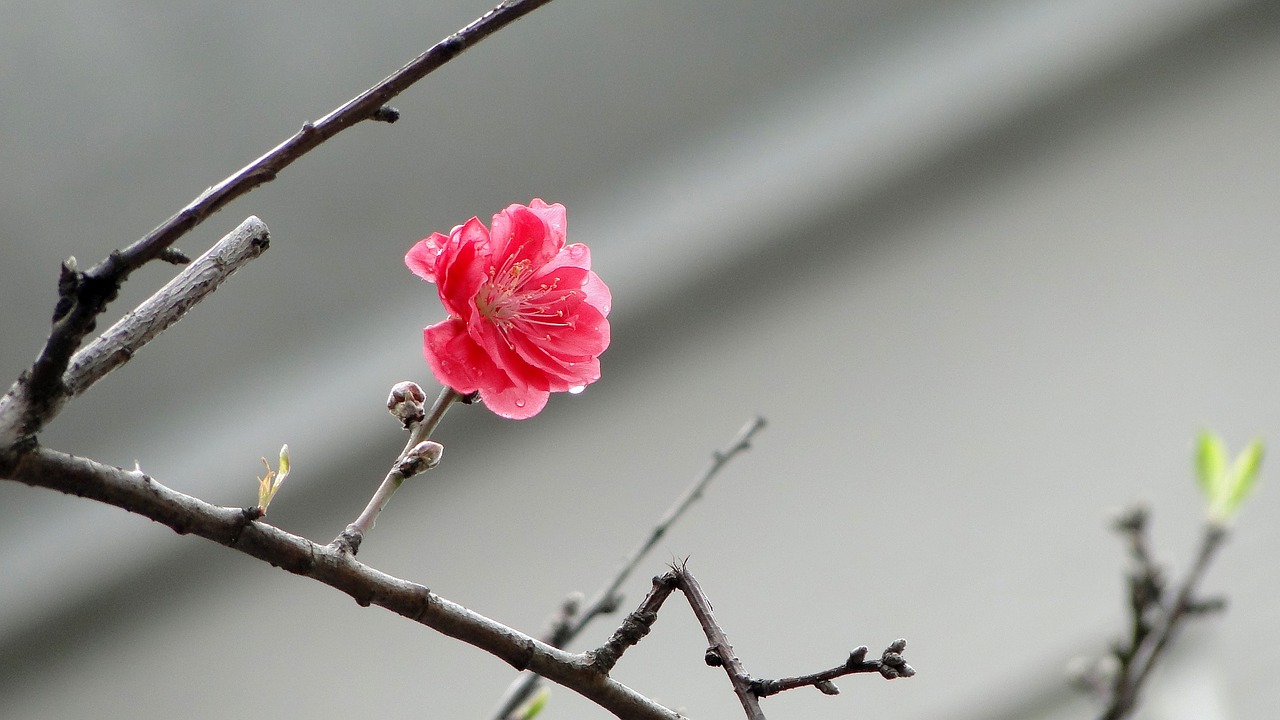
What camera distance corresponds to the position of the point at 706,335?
6.10 feet

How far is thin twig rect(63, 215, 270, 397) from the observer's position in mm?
302

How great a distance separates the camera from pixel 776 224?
183cm

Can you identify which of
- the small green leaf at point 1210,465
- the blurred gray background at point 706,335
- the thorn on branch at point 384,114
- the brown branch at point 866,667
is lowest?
the brown branch at point 866,667

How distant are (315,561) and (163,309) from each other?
0.09 m

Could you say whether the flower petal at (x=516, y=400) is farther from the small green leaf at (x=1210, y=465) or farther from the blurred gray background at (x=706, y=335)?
the blurred gray background at (x=706, y=335)

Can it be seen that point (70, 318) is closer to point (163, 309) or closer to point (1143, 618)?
point (163, 309)

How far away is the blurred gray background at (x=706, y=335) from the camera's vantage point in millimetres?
1504

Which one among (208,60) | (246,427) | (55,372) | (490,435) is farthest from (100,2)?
(55,372)

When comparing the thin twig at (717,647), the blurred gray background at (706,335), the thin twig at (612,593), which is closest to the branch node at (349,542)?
the thin twig at (717,647)

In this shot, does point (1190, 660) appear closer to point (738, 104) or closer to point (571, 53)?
point (738, 104)

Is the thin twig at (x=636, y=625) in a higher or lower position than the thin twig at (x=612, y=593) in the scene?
lower

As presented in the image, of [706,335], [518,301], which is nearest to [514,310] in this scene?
[518,301]

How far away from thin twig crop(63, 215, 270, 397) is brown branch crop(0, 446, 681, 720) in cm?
3

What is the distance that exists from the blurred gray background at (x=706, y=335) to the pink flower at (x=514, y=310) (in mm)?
1174
